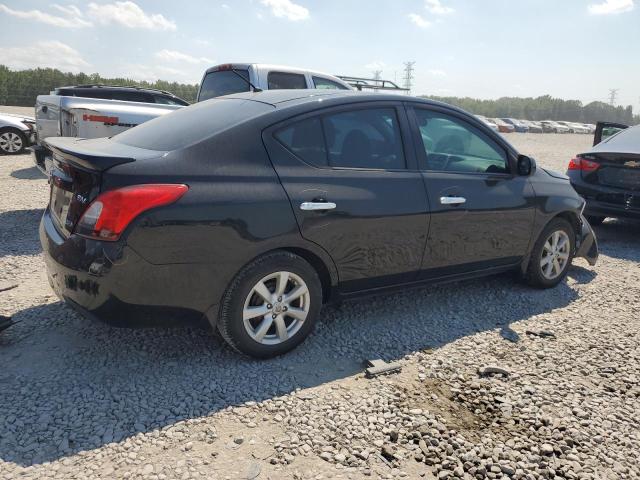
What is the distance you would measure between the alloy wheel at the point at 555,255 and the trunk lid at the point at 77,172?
3.74 meters

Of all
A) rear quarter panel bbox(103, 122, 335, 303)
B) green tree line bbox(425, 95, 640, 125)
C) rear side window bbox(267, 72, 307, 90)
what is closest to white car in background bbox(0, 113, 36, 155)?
rear side window bbox(267, 72, 307, 90)

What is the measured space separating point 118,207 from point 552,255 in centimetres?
406

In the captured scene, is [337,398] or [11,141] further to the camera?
[11,141]

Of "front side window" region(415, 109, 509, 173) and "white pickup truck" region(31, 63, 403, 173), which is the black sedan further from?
"white pickup truck" region(31, 63, 403, 173)

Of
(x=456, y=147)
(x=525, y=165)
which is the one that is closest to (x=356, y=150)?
(x=456, y=147)

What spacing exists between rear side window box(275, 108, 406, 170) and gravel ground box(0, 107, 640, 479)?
1.29m

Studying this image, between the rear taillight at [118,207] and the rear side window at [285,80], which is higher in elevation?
the rear side window at [285,80]

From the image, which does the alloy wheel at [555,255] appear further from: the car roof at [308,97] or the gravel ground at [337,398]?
the car roof at [308,97]

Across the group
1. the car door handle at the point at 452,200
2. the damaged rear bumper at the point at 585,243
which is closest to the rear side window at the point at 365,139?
the car door handle at the point at 452,200

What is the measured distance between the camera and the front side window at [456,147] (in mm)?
4078

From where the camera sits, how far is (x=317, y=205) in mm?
3373

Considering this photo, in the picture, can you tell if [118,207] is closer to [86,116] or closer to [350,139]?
[350,139]

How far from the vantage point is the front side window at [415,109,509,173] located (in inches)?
161

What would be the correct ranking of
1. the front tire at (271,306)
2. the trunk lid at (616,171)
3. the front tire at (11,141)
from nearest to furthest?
the front tire at (271,306), the trunk lid at (616,171), the front tire at (11,141)
